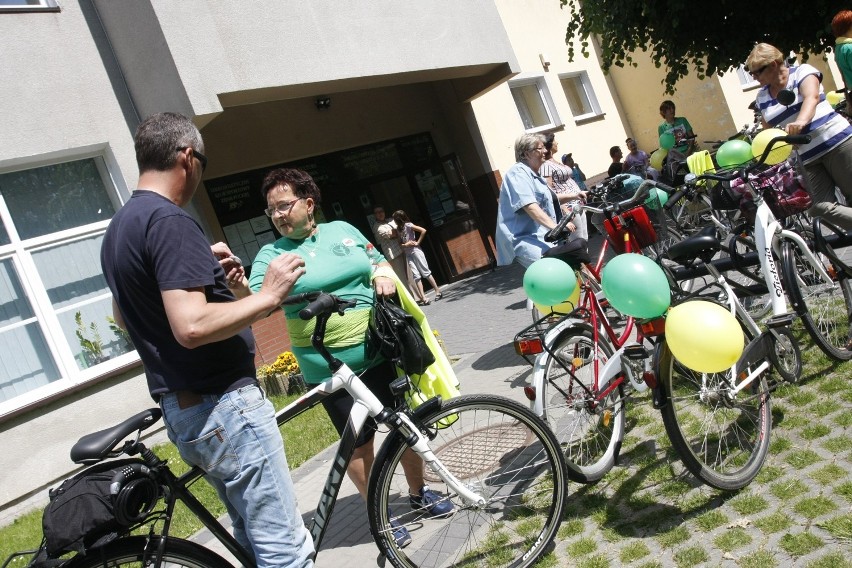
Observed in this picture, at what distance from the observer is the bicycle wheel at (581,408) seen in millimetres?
3670

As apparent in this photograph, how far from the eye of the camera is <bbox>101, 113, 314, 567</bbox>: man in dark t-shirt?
90.6 inches

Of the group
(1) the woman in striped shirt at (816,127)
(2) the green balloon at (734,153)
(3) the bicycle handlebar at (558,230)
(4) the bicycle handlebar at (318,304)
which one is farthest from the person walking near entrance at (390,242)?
(4) the bicycle handlebar at (318,304)

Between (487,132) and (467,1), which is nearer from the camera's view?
(467,1)

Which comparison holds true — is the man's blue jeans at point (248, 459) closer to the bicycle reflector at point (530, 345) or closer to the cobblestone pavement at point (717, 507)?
the cobblestone pavement at point (717, 507)

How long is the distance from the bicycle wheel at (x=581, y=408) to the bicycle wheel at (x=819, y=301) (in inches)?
42.5

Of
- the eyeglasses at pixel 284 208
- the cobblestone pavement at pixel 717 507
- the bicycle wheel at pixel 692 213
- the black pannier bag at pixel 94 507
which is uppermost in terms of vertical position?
the eyeglasses at pixel 284 208

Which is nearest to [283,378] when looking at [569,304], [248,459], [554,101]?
[569,304]

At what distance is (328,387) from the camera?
10.0 feet

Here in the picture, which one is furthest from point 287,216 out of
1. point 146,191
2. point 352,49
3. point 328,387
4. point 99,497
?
point 352,49

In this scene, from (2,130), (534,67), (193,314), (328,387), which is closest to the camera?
(193,314)

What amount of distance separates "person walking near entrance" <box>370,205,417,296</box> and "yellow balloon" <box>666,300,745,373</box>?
947 cm

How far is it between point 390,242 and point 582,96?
8.13 meters

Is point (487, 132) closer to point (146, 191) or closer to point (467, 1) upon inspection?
point (467, 1)

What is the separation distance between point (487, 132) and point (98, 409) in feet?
29.9
